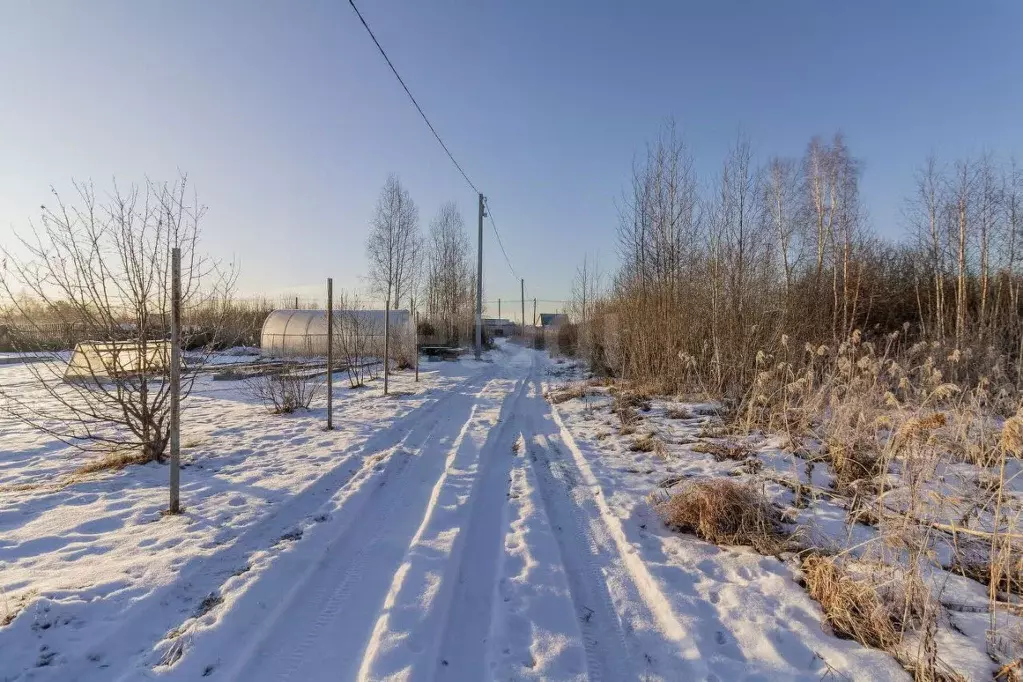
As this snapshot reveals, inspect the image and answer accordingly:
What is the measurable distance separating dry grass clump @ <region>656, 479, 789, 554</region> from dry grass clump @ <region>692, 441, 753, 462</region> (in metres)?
1.54

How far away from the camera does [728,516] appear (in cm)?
368

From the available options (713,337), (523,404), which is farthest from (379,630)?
(713,337)

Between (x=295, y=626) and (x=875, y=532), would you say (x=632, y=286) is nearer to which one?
(x=875, y=532)

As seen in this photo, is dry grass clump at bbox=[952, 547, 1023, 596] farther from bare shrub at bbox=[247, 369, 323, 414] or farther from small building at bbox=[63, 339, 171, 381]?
bare shrub at bbox=[247, 369, 323, 414]

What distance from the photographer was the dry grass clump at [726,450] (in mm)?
5477

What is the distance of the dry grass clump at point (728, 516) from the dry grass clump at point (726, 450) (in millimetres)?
1539

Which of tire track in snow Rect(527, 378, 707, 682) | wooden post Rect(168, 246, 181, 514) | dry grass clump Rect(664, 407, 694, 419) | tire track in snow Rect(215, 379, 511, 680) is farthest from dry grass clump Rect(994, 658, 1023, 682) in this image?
dry grass clump Rect(664, 407, 694, 419)

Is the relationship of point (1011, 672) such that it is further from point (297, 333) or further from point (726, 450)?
point (297, 333)

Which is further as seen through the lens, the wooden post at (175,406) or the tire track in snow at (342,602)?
the wooden post at (175,406)

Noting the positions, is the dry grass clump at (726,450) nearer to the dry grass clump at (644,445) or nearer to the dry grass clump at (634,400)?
the dry grass clump at (644,445)

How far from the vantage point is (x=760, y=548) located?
3312 millimetres

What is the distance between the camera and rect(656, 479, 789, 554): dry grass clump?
347 cm

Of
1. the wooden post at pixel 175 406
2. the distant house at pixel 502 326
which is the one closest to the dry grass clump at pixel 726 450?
the wooden post at pixel 175 406

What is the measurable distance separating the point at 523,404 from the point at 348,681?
8.58 metres
